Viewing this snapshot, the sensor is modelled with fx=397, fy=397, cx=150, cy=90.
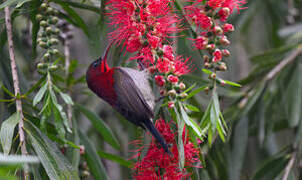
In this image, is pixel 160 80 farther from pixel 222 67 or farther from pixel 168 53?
pixel 222 67

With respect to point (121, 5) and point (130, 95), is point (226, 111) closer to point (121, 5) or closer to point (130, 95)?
point (130, 95)

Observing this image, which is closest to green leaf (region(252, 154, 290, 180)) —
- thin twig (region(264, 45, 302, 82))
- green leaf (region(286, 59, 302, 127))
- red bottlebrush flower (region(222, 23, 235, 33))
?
green leaf (region(286, 59, 302, 127))

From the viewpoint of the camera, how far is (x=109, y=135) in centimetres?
225

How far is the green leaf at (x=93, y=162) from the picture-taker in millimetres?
2117

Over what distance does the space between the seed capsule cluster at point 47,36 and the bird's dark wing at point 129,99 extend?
29 cm

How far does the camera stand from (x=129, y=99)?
5.72 ft

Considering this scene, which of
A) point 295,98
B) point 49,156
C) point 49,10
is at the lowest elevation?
point 295,98

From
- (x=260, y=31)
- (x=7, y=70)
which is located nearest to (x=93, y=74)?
(x=7, y=70)

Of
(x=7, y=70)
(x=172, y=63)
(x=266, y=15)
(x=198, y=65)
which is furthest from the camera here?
(x=266, y=15)

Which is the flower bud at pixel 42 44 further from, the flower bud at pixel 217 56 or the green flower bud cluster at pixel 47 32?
the flower bud at pixel 217 56

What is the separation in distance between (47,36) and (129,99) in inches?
17.6

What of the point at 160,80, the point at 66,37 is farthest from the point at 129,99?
the point at 66,37

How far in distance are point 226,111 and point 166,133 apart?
123 centimetres

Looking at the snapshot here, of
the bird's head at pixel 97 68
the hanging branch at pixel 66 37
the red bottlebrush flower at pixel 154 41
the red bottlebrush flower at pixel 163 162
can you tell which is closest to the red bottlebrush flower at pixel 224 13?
the red bottlebrush flower at pixel 154 41
